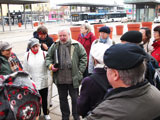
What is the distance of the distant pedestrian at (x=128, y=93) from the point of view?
1.14 m

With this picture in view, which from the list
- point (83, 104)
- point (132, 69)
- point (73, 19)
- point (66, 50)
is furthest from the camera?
point (73, 19)

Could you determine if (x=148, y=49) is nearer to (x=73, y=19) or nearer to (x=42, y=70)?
(x=42, y=70)

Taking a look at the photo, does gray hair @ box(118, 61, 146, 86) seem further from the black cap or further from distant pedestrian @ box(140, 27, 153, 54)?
distant pedestrian @ box(140, 27, 153, 54)

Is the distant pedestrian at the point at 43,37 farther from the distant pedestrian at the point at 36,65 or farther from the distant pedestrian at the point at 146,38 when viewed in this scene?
the distant pedestrian at the point at 146,38

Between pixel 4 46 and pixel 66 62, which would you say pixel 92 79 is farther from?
pixel 4 46

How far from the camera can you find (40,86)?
358 centimetres

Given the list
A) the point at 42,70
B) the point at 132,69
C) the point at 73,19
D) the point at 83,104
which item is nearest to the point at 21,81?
the point at 83,104

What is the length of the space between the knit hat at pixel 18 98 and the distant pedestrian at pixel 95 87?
0.54m

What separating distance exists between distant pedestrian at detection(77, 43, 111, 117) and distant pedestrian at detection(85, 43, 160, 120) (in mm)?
677

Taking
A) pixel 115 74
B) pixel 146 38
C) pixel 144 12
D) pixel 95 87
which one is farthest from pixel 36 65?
pixel 144 12

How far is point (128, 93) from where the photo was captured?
118cm

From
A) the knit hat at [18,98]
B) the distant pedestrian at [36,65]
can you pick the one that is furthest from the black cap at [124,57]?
the distant pedestrian at [36,65]

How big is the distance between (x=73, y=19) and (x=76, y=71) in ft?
108

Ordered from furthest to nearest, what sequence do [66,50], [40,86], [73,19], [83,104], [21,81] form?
[73,19]
[40,86]
[66,50]
[83,104]
[21,81]
